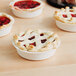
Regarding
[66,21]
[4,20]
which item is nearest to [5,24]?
[4,20]

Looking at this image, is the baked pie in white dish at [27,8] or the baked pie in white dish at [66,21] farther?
the baked pie in white dish at [27,8]

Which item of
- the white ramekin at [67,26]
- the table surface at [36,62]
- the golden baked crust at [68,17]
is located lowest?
the table surface at [36,62]

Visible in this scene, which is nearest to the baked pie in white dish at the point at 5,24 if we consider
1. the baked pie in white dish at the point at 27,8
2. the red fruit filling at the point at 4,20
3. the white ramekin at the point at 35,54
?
the red fruit filling at the point at 4,20

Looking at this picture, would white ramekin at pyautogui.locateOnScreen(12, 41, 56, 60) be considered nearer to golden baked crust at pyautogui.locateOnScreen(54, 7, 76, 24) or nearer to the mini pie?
the mini pie

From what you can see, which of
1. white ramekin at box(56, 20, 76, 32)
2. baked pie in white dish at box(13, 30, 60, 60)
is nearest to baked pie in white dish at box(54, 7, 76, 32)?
white ramekin at box(56, 20, 76, 32)

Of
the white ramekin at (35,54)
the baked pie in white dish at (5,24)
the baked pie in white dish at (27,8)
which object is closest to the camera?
the white ramekin at (35,54)

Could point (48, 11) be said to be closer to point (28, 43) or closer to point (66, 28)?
point (66, 28)

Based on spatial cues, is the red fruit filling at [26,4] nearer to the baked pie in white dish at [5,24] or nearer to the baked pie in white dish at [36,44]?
the baked pie in white dish at [5,24]

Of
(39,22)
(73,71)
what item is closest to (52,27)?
(39,22)
